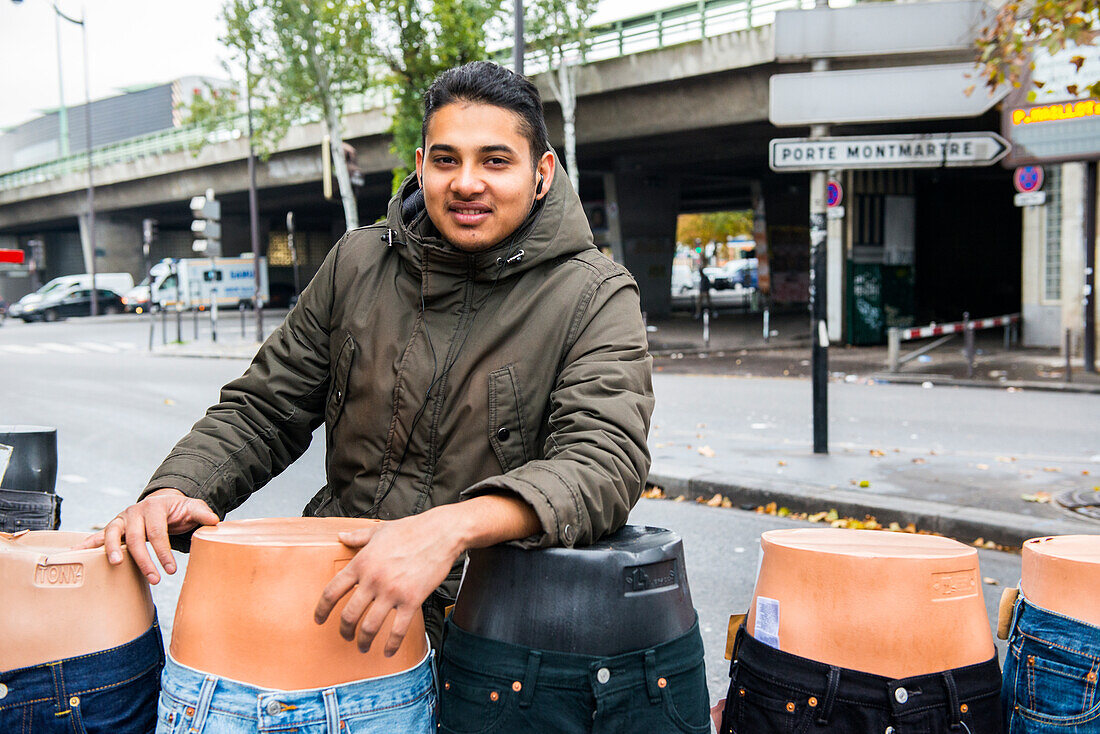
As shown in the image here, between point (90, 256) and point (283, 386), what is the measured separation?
47.8 meters

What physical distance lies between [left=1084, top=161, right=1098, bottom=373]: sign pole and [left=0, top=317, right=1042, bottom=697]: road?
2.89 m

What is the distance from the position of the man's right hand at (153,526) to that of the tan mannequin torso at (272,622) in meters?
0.20

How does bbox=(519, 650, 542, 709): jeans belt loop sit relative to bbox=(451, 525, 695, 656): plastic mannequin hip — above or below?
below

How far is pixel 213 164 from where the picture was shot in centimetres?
3950

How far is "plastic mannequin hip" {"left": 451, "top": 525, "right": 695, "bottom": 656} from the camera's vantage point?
173 cm

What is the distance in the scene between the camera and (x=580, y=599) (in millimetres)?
1738

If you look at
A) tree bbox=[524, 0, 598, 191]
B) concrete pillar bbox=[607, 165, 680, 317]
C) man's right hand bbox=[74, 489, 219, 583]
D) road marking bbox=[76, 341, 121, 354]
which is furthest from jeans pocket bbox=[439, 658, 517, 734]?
concrete pillar bbox=[607, 165, 680, 317]

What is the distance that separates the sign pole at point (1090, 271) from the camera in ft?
50.0

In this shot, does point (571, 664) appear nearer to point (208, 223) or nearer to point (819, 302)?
point (819, 302)

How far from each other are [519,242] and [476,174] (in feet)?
0.56

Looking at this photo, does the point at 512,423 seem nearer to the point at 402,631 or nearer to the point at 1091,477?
the point at 402,631

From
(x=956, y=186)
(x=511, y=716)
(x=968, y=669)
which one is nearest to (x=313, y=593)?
(x=511, y=716)

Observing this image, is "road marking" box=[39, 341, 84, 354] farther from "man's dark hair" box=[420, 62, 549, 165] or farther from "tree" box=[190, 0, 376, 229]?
"man's dark hair" box=[420, 62, 549, 165]

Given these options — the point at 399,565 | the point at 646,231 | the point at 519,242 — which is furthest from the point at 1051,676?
the point at 646,231
